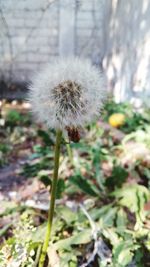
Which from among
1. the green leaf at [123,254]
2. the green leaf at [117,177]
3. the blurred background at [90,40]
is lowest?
the green leaf at [123,254]

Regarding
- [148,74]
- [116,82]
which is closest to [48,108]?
[148,74]

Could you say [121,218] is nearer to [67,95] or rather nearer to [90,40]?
[67,95]

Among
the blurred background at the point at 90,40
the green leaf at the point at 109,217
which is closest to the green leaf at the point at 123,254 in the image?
the green leaf at the point at 109,217

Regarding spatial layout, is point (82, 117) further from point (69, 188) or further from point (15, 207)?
point (69, 188)

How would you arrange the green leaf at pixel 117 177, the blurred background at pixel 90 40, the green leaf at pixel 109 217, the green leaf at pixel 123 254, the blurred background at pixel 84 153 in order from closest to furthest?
the green leaf at pixel 123 254 → the blurred background at pixel 84 153 → the green leaf at pixel 109 217 → the green leaf at pixel 117 177 → the blurred background at pixel 90 40

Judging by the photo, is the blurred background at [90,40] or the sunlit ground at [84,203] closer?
the sunlit ground at [84,203]

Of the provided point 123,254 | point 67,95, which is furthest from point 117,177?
point 67,95

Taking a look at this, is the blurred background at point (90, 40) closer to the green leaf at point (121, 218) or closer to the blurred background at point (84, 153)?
the blurred background at point (84, 153)
